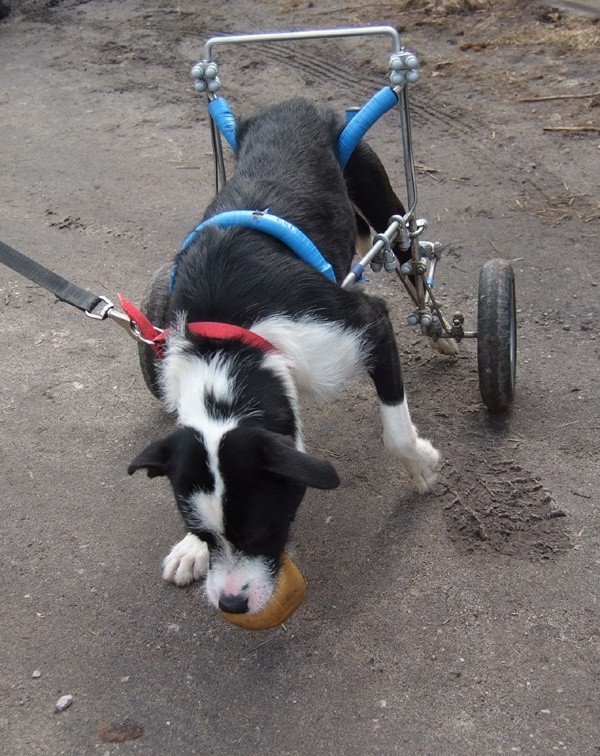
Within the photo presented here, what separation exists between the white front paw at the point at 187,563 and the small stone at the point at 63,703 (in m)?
0.57

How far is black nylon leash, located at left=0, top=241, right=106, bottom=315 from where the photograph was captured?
3.14 meters

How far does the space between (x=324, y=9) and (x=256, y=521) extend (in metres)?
7.23

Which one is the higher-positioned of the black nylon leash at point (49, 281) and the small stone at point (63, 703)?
the black nylon leash at point (49, 281)

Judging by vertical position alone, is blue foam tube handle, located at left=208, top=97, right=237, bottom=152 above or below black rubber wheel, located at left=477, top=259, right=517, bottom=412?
above

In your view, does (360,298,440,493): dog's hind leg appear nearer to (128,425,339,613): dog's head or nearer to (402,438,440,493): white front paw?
(402,438,440,493): white front paw

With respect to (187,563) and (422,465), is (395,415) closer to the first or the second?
(422,465)

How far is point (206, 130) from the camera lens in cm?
680

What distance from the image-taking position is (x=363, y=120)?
3.49m

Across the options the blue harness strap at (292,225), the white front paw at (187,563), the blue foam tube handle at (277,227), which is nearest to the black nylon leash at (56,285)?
the blue harness strap at (292,225)

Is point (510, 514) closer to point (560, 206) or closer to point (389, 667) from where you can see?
point (389, 667)

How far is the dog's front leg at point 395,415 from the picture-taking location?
131 inches

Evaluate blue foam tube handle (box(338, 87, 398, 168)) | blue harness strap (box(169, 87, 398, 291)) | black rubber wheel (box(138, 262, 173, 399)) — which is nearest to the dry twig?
blue foam tube handle (box(338, 87, 398, 168))

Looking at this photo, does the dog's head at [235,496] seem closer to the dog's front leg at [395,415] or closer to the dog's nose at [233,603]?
the dog's nose at [233,603]

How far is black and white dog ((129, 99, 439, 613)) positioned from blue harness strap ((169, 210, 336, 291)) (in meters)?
0.03
